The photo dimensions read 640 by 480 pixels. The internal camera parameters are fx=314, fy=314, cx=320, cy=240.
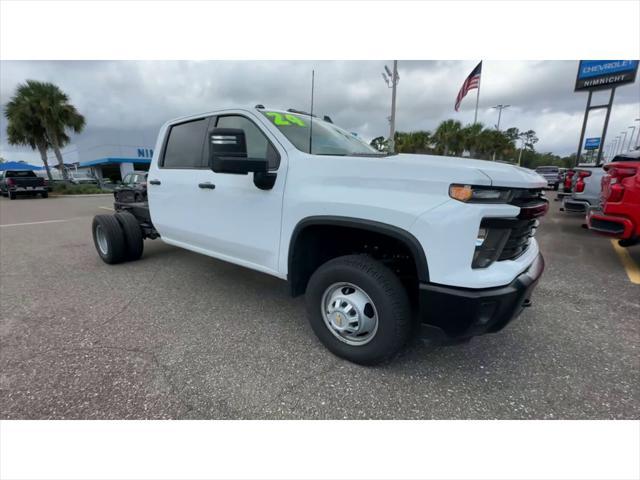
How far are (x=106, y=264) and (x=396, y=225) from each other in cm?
477

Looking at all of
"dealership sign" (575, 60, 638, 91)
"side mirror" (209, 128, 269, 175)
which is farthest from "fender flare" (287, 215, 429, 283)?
"dealership sign" (575, 60, 638, 91)

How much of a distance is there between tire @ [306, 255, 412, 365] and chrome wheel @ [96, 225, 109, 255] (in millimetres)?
3835

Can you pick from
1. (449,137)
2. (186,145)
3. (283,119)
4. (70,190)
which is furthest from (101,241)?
(449,137)

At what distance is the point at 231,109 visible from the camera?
3068mm

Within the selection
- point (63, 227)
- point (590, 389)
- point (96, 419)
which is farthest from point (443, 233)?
point (63, 227)

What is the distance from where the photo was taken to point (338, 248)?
2.68 m

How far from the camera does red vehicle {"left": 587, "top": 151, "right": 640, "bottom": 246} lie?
3.93 metres

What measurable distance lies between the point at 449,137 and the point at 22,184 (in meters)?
39.1

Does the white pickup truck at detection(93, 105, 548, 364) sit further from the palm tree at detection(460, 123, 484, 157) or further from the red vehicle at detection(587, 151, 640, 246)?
the palm tree at detection(460, 123, 484, 157)

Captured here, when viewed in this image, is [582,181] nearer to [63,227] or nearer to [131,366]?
[131,366]

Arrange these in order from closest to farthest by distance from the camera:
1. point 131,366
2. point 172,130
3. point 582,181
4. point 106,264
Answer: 1. point 131,366
2. point 172,130
3. point 106,264
4. point 582,181

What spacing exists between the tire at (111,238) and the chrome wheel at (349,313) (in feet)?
12.2

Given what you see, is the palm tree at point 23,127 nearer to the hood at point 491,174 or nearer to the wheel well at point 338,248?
the wheel well at point 338,248

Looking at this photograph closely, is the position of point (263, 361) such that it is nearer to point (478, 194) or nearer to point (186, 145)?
point (478, 194)
